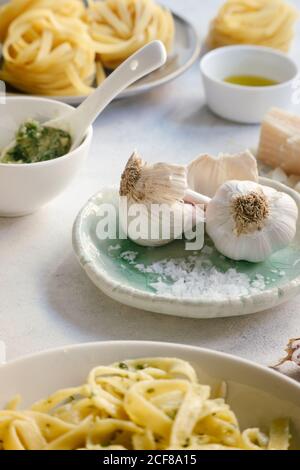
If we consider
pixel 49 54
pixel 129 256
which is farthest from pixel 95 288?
pixel 49 54

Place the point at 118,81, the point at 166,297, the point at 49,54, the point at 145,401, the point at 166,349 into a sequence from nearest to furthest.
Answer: the point at 145,401
the point at 166,349
the point at 166,297
the point at 118,81
the point at 49,54

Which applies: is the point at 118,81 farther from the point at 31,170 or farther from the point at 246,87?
the point at 246,87

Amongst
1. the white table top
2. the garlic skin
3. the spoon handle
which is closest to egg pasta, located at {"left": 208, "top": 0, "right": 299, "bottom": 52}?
the white table top

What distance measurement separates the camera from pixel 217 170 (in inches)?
56.0

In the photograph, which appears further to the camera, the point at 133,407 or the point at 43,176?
the point at 43,176

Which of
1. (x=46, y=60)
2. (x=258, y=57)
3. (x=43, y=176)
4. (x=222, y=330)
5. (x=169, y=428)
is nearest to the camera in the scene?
(x=169, y=428)

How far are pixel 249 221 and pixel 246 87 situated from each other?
2.17ft

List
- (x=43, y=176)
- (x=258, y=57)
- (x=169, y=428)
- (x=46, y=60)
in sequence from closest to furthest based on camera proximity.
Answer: (x=169, y=428), (x=43, y=176), (x=46, y=60), (x=258, y=57)

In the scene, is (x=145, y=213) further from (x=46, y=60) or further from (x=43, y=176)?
(x=46, y=60)

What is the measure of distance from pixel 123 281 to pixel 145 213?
0.12 metres

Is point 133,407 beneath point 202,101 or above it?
above

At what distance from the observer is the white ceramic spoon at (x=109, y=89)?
145 centimetres

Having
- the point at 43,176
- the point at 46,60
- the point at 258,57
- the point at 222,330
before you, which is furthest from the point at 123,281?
the point at 258,57

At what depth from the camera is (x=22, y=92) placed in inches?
76.1
